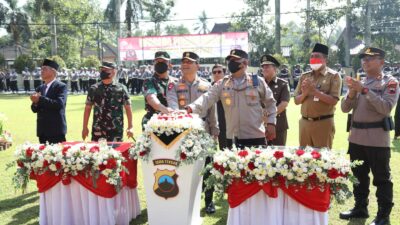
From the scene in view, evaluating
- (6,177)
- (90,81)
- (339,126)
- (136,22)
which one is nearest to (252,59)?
(136,22)

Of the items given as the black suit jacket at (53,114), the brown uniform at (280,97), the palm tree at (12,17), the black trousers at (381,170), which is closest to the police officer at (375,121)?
the black trousers at (381,170)

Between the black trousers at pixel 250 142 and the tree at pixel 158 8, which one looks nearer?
the black trousers at pixel 250 142

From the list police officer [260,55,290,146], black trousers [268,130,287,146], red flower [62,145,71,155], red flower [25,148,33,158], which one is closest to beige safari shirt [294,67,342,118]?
police officer [260,55,290,146]

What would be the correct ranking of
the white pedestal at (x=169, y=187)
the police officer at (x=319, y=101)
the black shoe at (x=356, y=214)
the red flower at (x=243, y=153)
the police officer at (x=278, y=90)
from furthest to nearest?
the police officer at (x=278, y=90) < the police officer at (x=319, y=101) < the black shoe at (x=356, y=214) < the white pedestal at (x=169, y=187) < the red flower at (x=243, y=153)

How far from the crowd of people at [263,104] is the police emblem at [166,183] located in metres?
0.78

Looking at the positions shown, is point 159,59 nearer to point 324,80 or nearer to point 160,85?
point 160,85

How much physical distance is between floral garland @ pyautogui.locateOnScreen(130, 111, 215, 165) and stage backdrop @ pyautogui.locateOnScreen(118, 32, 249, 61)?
842 inches

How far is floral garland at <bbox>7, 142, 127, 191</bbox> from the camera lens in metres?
4.55

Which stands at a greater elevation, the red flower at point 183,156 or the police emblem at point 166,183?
the red flower at point 183,156

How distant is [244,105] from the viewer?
16.0ft

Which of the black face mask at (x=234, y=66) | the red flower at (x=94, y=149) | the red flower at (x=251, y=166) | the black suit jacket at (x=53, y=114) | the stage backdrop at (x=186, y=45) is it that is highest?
the stage backdrop at (x=186, y=45)

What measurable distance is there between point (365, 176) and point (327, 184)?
1281mm

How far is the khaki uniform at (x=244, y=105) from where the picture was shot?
488 centimetres

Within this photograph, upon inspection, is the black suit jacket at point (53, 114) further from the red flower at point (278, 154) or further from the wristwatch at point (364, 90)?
the wristwatch at point (364, 90)
